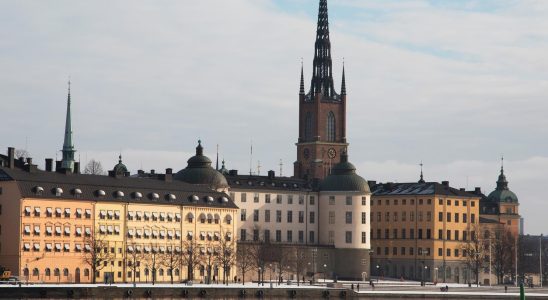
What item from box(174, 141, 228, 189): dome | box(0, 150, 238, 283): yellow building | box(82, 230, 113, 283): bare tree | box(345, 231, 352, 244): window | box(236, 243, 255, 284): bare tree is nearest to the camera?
box(0, 150, 238, 283): yellow building

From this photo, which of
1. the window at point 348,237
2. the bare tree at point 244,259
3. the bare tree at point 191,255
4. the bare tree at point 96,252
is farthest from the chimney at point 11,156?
the window at point 348,237

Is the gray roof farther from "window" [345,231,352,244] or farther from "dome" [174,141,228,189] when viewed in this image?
"window" [345,231,352,244]

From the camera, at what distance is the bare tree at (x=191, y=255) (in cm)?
15750

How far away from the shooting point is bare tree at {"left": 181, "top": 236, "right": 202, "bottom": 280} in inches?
6201

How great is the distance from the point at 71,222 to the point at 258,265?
3214 cm

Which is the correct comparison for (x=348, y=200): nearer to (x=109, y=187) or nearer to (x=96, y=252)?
(x=109, y=187)

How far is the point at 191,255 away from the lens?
15825cm

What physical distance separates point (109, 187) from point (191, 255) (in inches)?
474

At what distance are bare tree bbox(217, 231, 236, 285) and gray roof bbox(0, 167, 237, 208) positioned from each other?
3.98 meters

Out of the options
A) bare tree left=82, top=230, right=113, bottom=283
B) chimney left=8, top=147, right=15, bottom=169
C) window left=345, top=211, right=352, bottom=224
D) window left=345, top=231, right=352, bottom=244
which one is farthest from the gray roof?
window left=345, top=231, right=352, bottom=244

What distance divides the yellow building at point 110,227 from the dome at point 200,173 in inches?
290

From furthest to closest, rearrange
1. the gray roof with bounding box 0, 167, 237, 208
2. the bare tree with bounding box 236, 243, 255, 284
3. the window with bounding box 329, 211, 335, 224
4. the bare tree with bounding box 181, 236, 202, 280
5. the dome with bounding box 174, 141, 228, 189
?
the window with bounding box 329, 211, 335, 224
the dome with bounding box 174, 141, 228, 189
the bare tree with bounding box 236, 243, 255, 284
the bare tree with bounding box 181, 236, 202, 280
the gray roof with bounding box 0, 167, 237, 208

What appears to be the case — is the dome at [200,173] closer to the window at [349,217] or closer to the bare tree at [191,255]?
the bare tree at [191,255]

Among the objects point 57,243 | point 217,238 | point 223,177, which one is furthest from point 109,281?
point 223,177
